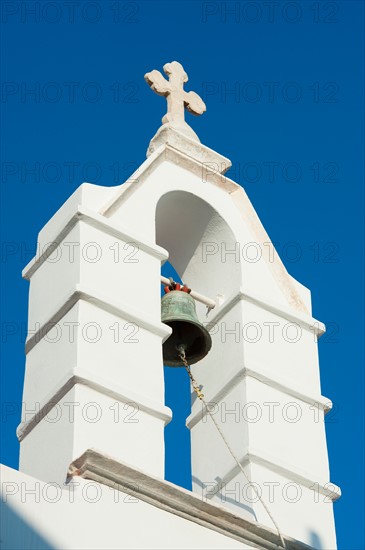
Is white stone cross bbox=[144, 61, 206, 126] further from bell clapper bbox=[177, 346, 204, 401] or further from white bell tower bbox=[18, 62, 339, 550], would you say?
bell clapper bbox=[177, 346, 204, 401]

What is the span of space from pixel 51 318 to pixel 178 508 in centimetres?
186

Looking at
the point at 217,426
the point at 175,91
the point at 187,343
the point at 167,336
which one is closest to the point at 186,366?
the point at 187,343

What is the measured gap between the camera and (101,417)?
1133cm

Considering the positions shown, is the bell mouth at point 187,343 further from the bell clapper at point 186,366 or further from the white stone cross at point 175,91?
the white stone cross at point 175,91

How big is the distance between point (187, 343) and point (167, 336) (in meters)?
0.64

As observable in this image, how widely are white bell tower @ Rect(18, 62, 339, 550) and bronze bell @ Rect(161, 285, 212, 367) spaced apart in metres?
0.13

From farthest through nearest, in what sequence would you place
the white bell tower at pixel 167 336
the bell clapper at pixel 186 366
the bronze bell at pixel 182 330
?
the bronze bell at pixel 182 330, the bell clapper at pixel 186 366, the white bell tower at pixel 167 336

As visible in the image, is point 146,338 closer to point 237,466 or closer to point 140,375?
point 140,375

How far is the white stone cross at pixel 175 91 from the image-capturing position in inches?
557

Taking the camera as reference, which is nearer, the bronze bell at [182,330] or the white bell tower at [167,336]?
the white bell tower at [167,336]

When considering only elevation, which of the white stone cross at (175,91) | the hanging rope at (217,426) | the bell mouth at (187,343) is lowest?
the hanging rope at (217,426)

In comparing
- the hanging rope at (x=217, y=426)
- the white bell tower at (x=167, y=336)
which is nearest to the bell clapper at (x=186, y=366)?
the hanging rope at (x=217, y=426)

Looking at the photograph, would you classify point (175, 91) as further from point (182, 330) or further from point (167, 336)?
point (167, 336)

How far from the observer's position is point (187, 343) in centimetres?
1284
